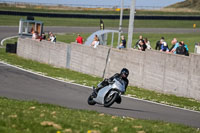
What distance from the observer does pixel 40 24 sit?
39188 mm

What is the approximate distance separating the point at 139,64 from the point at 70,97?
594cm

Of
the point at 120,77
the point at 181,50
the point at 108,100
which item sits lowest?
the point at 108,100

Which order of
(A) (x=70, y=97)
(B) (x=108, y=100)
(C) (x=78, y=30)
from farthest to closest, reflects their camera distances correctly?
1. (C) (x=78, y=30)
2. (A) (x=70, y=97)
3. (B) (x=108, y=100)

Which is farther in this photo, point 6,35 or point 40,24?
point 6,35

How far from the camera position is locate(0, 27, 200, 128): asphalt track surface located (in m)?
15.0

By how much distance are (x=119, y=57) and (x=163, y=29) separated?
3502 cm

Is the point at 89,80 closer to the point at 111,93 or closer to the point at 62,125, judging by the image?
the point at 111,93

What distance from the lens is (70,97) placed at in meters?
18.4

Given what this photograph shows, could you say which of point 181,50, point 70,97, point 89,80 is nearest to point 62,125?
point 70,97

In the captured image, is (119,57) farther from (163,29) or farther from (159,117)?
(163,29)

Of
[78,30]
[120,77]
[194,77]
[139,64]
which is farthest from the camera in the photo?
[78,30]

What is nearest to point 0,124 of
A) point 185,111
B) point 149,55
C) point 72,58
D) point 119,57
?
point 185,111

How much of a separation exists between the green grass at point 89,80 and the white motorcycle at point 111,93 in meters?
4.44

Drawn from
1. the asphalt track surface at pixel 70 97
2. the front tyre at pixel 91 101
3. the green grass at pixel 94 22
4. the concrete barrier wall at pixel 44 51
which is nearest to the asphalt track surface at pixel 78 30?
the green grass at pixel 94 22
